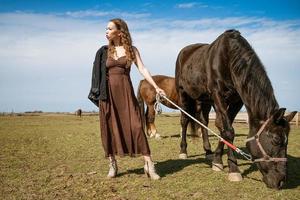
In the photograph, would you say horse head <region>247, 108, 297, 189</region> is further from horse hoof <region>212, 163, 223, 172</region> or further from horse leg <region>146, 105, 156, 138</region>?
horse leg <region>146, 105, 156, 138</region>

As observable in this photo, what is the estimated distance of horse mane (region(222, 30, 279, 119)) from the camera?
4.77m

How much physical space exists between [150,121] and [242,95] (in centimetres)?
862

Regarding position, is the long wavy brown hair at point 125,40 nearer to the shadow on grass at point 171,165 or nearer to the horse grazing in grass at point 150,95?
the shadow on grass at point 171,165

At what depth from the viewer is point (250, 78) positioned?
507cm

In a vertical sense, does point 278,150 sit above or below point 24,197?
above

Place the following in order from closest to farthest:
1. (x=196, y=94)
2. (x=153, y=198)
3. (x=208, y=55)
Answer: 1. (x=153, y=198)
2. (x=208, y=55)
3. (x=196, y=94)

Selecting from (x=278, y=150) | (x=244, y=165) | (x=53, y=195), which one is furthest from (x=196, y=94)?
(x=53, y=195)

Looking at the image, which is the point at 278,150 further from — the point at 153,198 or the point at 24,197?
the point at 24,197

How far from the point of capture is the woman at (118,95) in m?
5.45

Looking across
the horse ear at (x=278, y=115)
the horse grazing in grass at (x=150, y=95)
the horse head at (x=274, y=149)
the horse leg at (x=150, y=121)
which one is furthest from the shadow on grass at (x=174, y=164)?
the horse grazing in grass at (x=150, y=95)

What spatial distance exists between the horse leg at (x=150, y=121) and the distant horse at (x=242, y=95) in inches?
226

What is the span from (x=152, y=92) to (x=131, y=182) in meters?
8.92

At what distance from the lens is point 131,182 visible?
17.8 feet

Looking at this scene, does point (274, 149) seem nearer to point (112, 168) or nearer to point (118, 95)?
point (118, 95)
